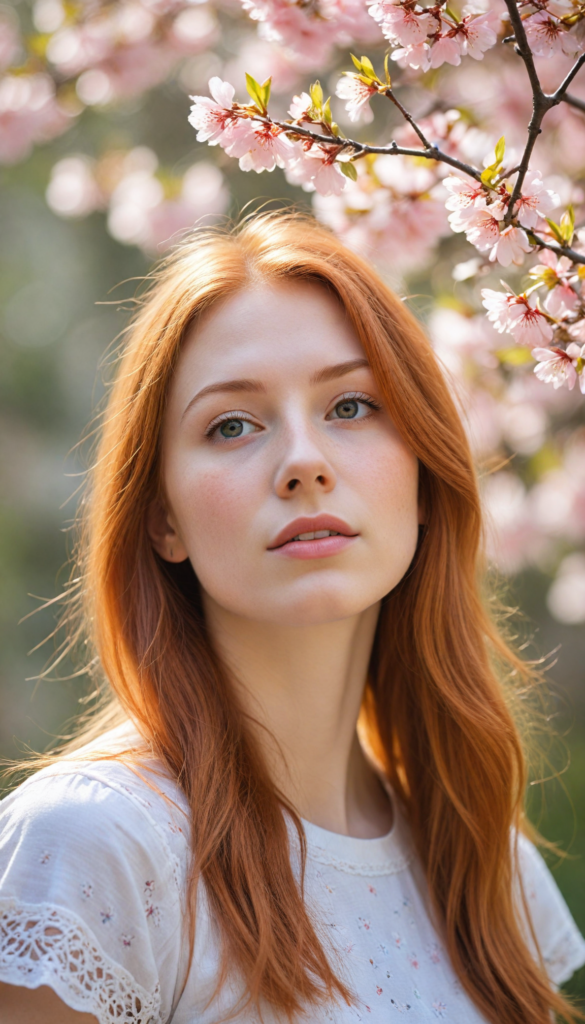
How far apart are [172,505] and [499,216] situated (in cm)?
66

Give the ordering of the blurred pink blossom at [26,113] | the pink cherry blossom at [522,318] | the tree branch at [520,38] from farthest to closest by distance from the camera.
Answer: the blurred pink blossom at [26,113] < the pink cherry blossom at [522,318] < the tree branch at [520,38]

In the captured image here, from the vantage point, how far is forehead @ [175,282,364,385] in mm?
1354

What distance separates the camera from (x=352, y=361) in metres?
1.40

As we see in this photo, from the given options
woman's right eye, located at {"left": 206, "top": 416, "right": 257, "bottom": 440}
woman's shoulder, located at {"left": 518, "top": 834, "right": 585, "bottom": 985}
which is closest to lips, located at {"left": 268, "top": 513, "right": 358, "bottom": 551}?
woman's right eye, located at {"left": 206, "top": 416, "right": 257, "bottom": 440}

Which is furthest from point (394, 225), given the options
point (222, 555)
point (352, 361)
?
point (222, 555)

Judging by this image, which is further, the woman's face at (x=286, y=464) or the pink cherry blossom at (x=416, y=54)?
the woman's face at (x=286, y=464)

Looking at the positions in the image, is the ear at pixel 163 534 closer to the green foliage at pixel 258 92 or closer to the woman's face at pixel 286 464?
the woman's face at pixel 286 464

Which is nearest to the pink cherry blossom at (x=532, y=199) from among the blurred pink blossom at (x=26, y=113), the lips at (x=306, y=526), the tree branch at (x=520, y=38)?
the tree branch at (x=520, y=38)

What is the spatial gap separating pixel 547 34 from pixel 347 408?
0.57 meters

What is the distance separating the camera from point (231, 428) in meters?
1.39

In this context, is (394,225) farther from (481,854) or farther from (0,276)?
(0,276)

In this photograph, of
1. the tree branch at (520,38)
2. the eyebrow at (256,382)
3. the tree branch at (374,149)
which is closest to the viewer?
the tree branch at (520,38)

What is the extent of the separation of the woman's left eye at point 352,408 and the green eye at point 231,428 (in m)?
0.14

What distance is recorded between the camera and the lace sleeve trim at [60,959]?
1.05 meters
